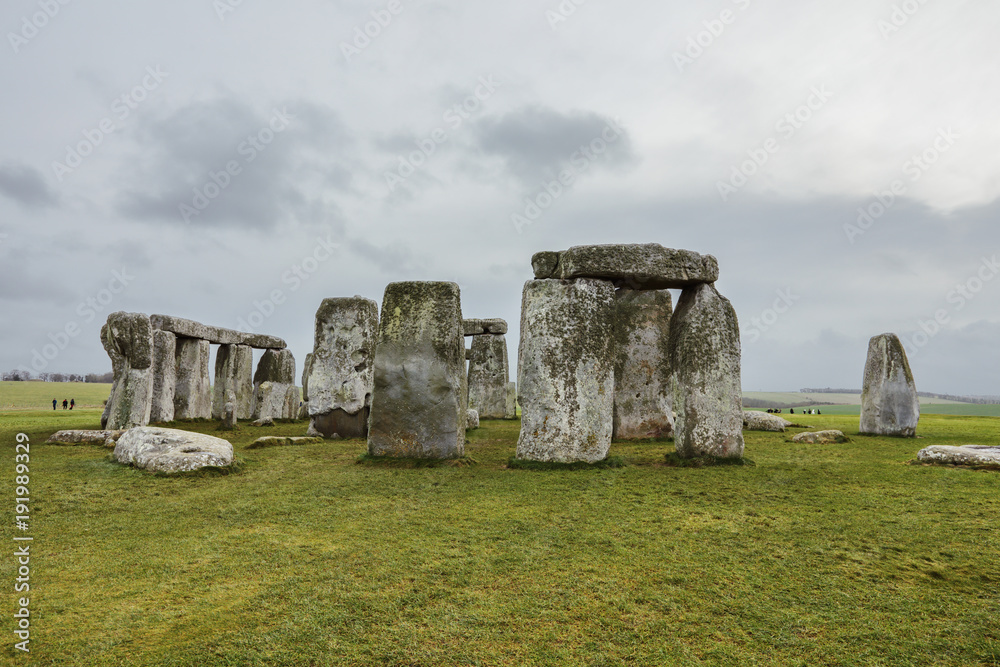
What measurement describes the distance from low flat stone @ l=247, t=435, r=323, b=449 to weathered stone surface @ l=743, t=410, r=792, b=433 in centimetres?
1045

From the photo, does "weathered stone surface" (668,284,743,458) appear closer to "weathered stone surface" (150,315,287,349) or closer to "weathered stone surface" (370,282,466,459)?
"weathered stone surface" (370,282,466,459)

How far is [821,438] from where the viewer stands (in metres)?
11.6

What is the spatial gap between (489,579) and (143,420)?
10.7m

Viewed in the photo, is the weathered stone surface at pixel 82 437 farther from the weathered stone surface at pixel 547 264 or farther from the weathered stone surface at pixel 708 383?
the weathered stone surface at pixel 708 383

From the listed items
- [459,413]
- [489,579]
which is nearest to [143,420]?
[459,413]

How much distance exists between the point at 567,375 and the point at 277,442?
19.8 feet

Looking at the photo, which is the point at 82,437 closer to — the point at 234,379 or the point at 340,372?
the point at 340,372

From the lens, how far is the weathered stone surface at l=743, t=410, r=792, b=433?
1455 cm

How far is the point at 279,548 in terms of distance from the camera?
447cm

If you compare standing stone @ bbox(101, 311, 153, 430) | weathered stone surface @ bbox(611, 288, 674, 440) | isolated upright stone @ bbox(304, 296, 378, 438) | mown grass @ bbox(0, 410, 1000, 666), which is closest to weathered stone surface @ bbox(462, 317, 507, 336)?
isolated upright stone @ bbox(304, 296, 378, 438)

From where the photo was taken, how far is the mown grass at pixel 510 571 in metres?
2.97

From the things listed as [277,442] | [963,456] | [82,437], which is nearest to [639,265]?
[963,456]

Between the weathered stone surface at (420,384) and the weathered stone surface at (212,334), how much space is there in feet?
30.5

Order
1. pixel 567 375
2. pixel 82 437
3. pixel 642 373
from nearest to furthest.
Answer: pixel 567 375 < pixel 82 437 < pixel 642 373
